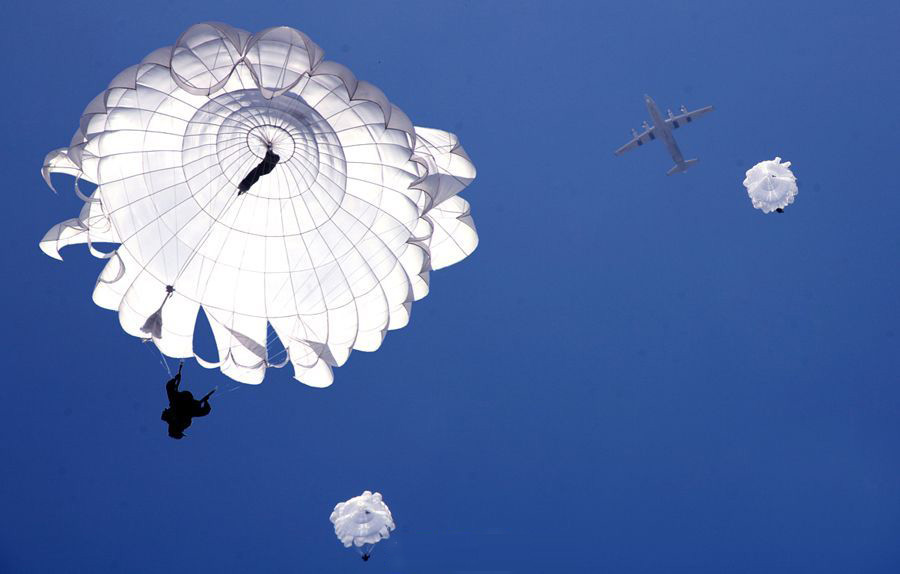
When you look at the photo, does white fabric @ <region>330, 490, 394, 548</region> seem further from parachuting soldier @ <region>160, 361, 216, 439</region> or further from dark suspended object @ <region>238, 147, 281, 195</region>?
dark suspended object @ <region>238, 147, 281, 195</region>

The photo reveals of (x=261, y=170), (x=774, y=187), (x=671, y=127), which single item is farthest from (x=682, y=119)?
(x=261, y=170)

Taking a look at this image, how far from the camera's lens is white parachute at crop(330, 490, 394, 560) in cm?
2592

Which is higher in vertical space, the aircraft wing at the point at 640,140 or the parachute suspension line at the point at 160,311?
the aircraft wing at the point at 640,140

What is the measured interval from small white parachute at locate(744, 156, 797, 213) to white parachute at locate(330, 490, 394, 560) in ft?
50.5

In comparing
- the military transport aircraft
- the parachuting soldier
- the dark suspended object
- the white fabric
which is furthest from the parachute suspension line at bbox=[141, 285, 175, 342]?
the military transport aircraft

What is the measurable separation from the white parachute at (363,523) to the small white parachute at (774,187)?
15.4 meters

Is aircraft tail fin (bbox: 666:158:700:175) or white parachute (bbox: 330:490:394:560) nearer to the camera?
white parachute (bbox: 330:490:394:560)

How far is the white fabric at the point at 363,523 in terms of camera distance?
25906 millimetres

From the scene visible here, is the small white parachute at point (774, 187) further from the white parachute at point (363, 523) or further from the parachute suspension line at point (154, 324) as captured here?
the parachute suspension line at point (154, 324)

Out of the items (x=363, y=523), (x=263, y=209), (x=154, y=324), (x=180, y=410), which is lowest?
(x=363, y=523)

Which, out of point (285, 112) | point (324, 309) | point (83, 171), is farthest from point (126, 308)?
point (285, 112)

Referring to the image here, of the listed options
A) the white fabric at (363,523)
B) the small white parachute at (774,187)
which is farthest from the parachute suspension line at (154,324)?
the small white parachute at (774,187)

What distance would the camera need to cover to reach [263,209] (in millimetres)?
19219

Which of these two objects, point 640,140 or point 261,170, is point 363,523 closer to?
point 261,170
